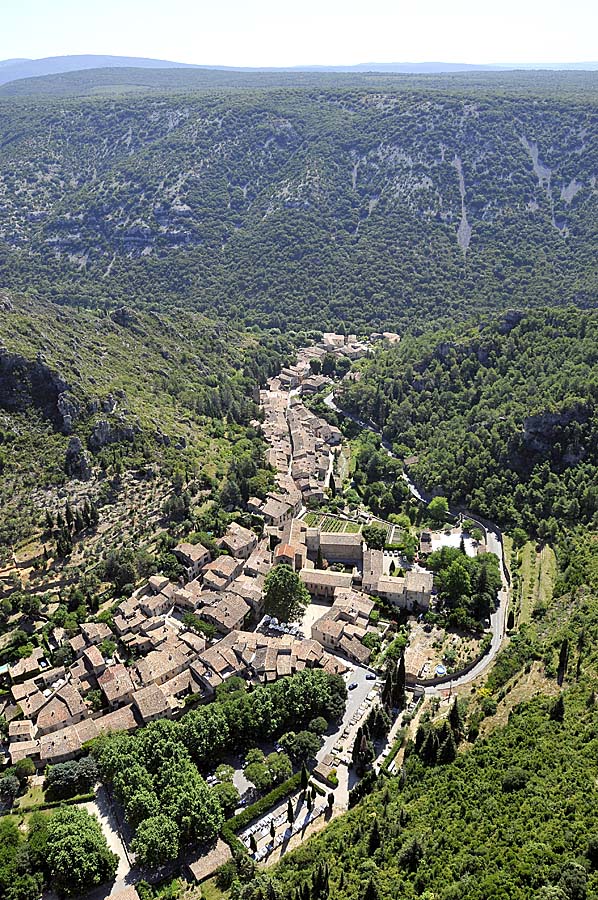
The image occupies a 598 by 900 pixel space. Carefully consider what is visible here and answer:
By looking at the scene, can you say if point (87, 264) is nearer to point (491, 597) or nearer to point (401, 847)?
point (491, 597)

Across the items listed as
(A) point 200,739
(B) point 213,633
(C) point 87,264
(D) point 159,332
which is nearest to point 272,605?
(B) point 213,633

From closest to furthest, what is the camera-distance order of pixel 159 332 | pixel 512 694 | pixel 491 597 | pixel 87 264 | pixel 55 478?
pixel 512 694
pixel 491 597
pixel 55 478
pixel 159 332
pixel 87 264

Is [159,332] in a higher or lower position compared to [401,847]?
higher

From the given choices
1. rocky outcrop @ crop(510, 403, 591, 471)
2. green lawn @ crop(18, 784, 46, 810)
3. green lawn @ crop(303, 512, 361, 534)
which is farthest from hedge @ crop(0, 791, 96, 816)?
rocky outcrop @ crop(510, 403, 591, 471)

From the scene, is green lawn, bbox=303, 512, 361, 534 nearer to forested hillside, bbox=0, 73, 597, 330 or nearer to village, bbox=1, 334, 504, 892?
village, bbox=1, 334, 504, 892

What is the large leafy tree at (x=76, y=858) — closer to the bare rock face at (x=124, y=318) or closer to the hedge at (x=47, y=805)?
the hedge at (x=47, y=805)
